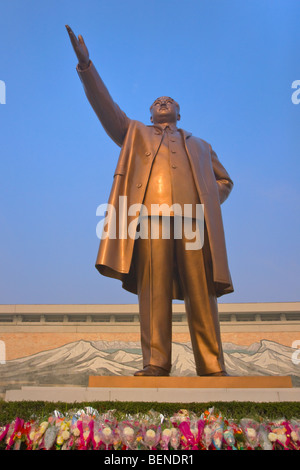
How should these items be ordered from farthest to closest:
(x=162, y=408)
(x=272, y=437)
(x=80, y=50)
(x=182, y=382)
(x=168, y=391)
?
(x=80, y=50), (x=182, y=382), (x=168, y=391), (x=162, y=408), (x=272, y=437)

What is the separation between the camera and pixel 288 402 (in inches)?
96.6

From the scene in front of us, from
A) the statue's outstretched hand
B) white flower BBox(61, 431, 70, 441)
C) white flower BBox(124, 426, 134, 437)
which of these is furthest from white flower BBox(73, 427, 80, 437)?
the statue's outstretched hand

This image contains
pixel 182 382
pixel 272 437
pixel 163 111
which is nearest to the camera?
pixel 272 437

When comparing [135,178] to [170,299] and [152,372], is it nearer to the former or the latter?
[170,299]

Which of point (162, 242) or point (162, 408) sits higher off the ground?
point (162, 242)

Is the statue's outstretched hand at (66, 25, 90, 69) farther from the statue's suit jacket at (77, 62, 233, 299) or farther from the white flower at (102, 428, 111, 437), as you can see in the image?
the white flower at (102, 428, 111, 437)

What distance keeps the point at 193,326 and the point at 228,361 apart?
9.92 meters

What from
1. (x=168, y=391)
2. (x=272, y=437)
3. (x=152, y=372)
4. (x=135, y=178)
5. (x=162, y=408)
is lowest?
(x=272, y=437)

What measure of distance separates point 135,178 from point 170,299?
109cm

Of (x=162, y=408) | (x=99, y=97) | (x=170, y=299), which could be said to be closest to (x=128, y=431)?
(x=162, y=408)

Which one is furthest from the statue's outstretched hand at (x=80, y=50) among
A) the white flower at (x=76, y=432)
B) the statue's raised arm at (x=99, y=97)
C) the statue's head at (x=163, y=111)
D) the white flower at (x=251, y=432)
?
the white flower at (x=251, y=432)

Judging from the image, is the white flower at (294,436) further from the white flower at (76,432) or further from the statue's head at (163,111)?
the statue's head at (163,111)

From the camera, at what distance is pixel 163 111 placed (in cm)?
420

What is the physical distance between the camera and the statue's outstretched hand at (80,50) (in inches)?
136
